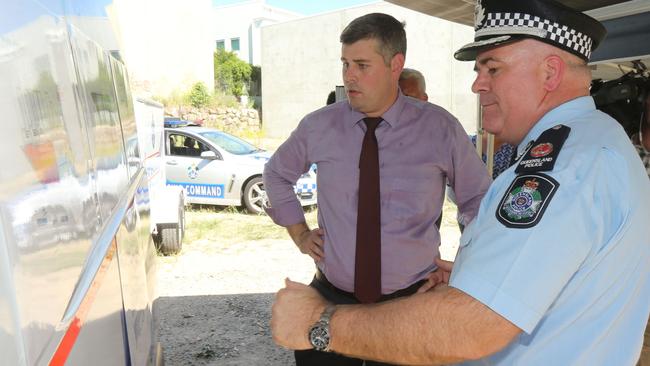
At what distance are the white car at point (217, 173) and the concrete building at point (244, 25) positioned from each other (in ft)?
92.3

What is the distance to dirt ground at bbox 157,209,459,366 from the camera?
3.91 m

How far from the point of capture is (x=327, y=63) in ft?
78.5

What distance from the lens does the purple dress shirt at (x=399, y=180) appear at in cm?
220

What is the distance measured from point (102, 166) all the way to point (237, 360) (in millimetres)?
2861

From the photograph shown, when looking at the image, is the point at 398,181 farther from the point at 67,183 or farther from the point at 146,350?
the point at 67,183

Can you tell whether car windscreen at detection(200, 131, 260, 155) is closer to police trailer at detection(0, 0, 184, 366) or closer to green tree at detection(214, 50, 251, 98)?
police trailer at detection(0, 0, 184, 366)

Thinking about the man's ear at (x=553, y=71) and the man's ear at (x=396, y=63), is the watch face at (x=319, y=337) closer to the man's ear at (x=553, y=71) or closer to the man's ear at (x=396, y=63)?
the man's ear at (x=553, y=71)

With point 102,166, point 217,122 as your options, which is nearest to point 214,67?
point 217,122

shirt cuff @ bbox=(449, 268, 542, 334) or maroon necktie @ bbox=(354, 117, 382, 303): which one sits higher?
shirt cuff @ bbox=(449, 268, 542, 334)

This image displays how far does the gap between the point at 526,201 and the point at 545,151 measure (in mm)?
136

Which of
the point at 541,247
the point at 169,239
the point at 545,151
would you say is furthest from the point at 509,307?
the point at 169,239

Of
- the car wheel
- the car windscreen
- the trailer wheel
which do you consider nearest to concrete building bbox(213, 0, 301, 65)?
the car windscreen

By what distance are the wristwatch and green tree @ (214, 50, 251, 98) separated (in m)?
31.0

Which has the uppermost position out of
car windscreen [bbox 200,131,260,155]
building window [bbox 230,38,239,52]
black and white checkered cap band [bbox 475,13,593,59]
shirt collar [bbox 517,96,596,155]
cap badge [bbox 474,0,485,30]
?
building window [bbox 230,38,239,52]
